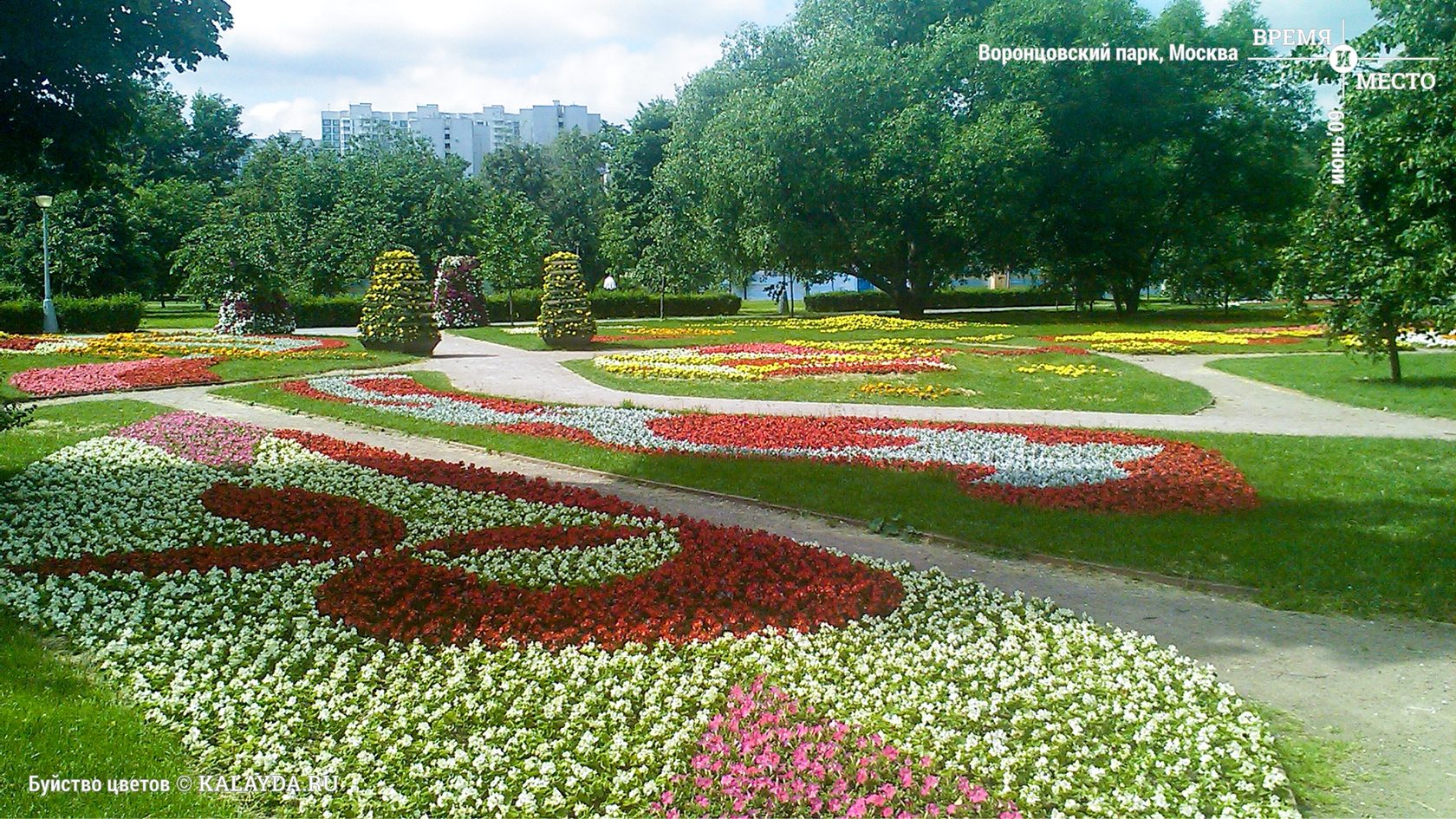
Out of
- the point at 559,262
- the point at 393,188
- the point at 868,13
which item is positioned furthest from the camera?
the point at 393,188

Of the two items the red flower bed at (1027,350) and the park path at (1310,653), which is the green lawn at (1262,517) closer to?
the park path at (1310,653)

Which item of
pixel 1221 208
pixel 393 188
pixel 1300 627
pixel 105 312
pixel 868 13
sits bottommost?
pixel 1300 627

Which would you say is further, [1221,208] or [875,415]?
[1221,208]

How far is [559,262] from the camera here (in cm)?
2700

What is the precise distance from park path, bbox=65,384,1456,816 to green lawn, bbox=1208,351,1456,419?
31.4 feet

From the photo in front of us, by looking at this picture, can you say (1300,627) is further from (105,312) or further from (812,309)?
(812,309)

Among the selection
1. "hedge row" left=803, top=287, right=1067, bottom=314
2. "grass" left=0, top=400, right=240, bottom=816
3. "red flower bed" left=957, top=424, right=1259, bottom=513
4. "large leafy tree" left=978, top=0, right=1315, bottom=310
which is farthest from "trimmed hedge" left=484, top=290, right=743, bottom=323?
"grass" left=0, top=400, right=240, bottom=816

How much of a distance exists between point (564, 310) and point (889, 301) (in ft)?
95.4

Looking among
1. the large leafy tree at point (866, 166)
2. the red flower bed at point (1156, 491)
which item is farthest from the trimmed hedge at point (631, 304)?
the red flower bed at point (1156, 491)

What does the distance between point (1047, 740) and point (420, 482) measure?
6392 millimetres

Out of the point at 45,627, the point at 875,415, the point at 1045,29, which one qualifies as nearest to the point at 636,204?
the point at 1045,29

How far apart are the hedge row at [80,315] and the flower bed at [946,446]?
21.2m

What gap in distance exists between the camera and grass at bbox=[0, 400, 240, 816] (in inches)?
136

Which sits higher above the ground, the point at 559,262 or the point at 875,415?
the point at 559,262
